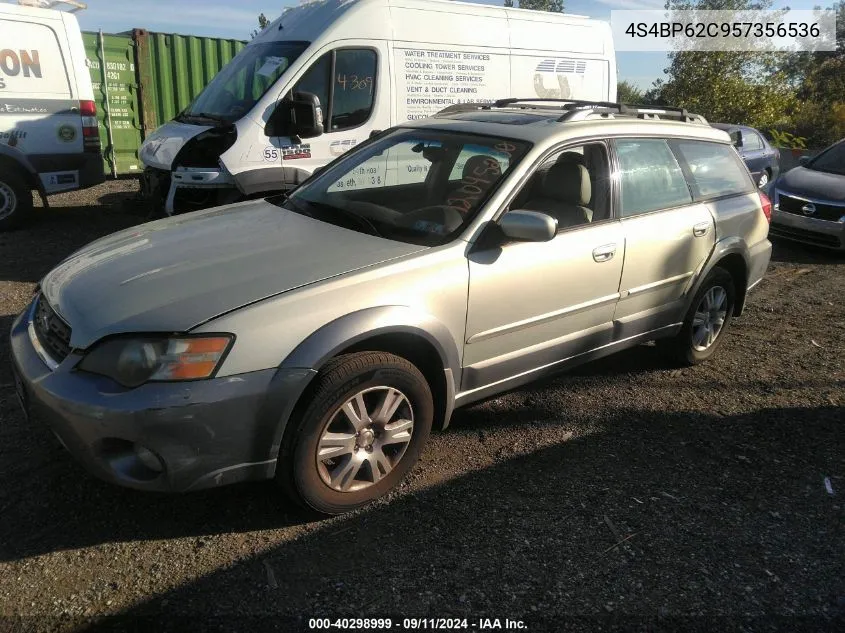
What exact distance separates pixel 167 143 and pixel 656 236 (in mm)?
4721

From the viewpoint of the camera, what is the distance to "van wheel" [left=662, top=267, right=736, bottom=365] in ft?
14.5

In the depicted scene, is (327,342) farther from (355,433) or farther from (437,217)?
(437,217)

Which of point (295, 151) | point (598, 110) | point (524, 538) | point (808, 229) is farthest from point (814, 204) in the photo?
point (524, 538)

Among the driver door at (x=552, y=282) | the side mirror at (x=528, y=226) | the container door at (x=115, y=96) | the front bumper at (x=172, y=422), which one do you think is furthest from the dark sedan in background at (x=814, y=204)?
the container door at (x=115, y=96)

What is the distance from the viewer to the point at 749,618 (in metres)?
2.43

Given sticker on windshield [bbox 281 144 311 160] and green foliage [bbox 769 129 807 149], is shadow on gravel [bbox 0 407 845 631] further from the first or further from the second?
green foliage [bbox 769 129 807 149]

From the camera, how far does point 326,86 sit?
20.9 feet

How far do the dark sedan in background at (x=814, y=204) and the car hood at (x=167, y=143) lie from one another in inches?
278

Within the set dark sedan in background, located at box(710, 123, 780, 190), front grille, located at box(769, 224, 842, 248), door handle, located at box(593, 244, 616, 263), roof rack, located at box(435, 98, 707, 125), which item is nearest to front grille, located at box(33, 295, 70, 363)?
door handle, located at box(593, 244, 616, 263)

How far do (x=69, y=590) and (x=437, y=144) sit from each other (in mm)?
2764

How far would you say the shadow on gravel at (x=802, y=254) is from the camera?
8125 millimetres

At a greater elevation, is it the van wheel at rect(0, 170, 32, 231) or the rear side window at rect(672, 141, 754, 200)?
the rear side window at rect(672, 141, 754, 200)

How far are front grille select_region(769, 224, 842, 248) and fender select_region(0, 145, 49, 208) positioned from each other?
8825mm

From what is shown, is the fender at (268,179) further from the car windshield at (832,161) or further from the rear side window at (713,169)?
the car windshield at (832,161)
